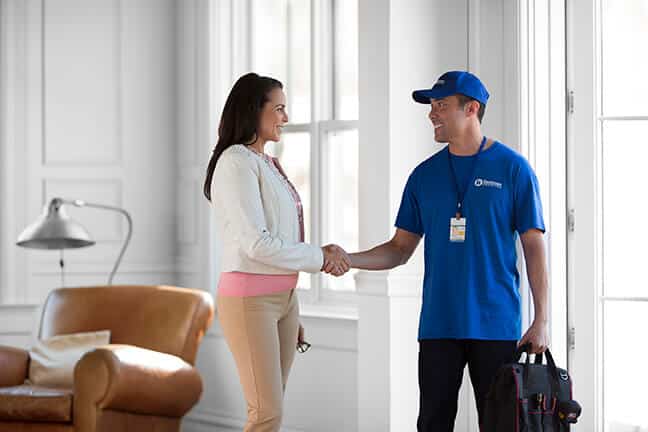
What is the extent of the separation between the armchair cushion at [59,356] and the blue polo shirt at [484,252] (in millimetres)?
2412

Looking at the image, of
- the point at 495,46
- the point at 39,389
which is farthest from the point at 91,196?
Answer: the point at 495,46

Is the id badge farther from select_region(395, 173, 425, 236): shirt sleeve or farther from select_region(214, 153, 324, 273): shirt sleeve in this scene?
select_region(214, 153, 324, 273): shirt sleeve

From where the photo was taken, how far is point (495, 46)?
Answer: 435cm

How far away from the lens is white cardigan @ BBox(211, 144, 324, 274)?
338cm

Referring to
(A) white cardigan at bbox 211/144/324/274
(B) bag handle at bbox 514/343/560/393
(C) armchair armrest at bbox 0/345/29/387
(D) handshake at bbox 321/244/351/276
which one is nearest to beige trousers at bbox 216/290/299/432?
(A) white cardigan at bbox 211/144/324/274

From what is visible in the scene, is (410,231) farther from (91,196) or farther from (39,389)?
(91,196)

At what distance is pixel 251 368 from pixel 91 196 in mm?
3035

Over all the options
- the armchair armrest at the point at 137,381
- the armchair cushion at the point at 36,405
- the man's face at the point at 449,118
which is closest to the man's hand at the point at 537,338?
the man's face at the point at 449,118

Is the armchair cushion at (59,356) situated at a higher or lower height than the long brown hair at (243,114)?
lower

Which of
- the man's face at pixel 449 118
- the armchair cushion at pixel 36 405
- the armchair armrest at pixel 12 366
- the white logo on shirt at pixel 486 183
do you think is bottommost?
the armchair cushion at pixel 36 405

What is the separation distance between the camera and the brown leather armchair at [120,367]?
183 inches

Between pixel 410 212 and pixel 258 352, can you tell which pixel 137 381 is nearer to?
pixel 258 352

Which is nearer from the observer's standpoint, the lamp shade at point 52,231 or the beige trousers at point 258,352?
the beige trousers at point 258,352

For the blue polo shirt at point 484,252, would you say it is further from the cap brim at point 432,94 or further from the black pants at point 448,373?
the cap brim at point 432,94
